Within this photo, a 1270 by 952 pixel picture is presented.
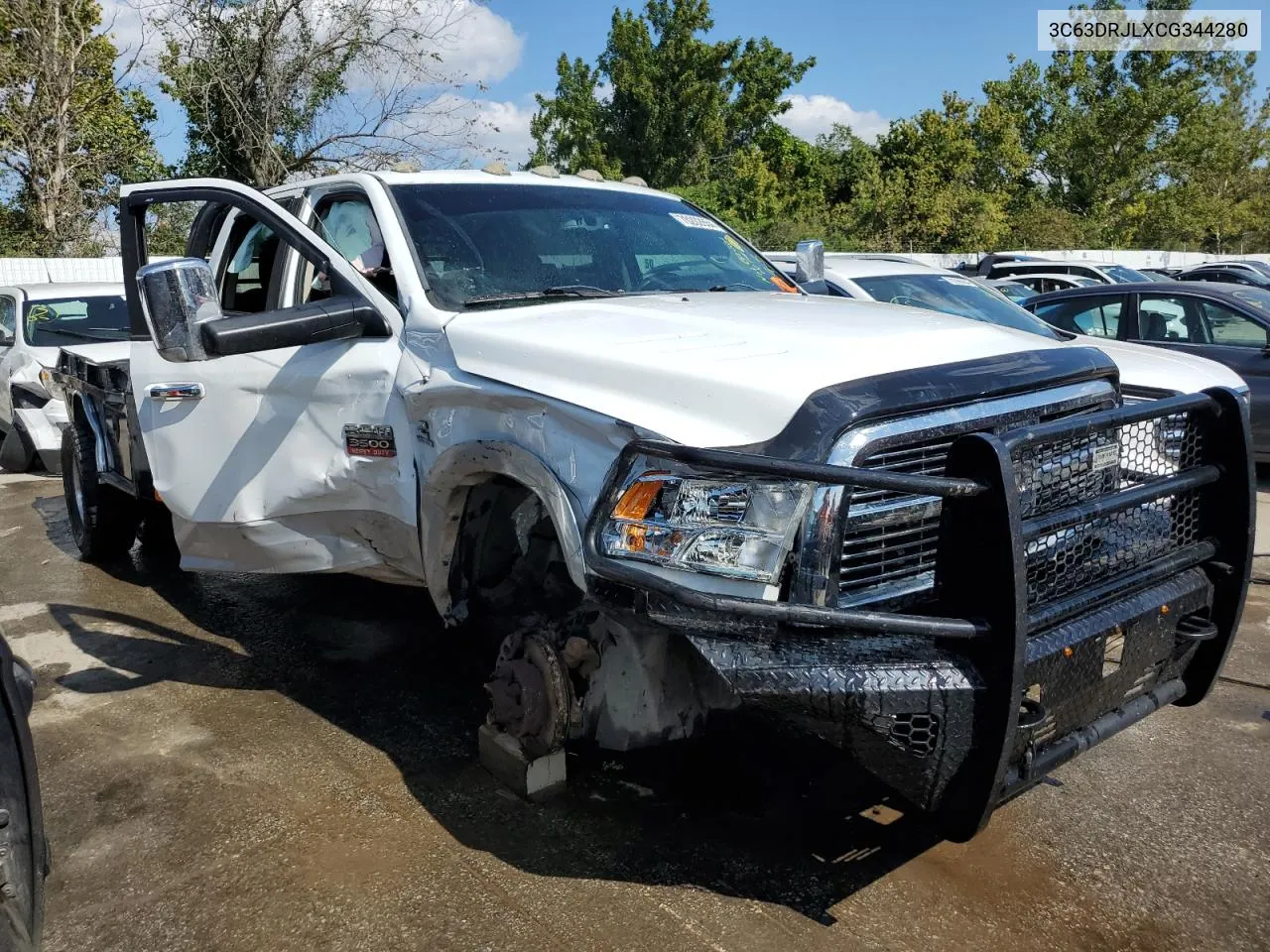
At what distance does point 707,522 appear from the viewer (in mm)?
2508

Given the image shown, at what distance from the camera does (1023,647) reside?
2318 mm

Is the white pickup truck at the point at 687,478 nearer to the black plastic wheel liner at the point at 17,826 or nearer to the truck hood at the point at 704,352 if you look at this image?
the truck hood at the point at 704,352

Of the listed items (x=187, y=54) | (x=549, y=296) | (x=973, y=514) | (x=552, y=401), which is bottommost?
(x=973, y=514)

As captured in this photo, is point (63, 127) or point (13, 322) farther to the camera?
point (63, 127)

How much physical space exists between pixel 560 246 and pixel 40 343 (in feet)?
23.2

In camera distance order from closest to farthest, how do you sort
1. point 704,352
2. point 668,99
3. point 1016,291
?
point 704,352, point 1016,291, point 668,99

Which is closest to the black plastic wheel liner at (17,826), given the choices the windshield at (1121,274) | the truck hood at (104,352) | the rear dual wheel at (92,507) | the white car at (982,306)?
the truck hood at (104,352)

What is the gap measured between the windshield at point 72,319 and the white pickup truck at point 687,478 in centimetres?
541

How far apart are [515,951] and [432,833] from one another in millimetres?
656

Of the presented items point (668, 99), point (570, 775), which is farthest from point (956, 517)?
point (668, 99)

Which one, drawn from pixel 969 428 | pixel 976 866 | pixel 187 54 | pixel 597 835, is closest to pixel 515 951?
pixel 597 835

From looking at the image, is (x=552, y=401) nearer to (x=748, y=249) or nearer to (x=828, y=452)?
(x=828, y=452)

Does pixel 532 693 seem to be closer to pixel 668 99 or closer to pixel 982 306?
pixel 982 306

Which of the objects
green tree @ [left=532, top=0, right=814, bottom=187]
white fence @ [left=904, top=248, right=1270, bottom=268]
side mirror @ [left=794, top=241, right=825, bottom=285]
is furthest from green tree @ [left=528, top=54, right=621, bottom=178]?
side mirror @ [left=794, top=241, right=825, bottom=285]
